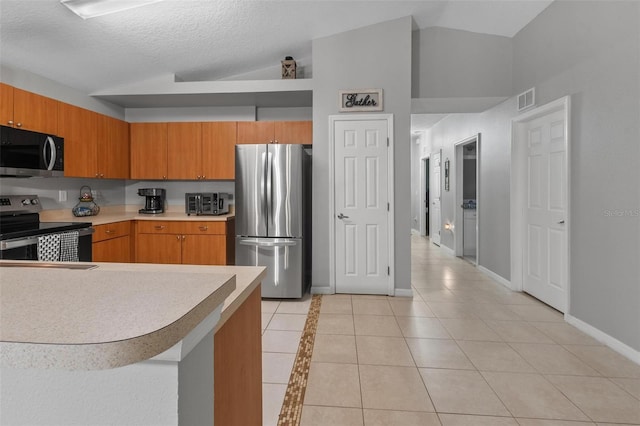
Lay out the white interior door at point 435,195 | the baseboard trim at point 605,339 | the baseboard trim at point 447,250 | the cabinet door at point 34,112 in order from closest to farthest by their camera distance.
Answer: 1. the baseboard trim at point 605,339
2. the cabinet door at point 34,112
3. the baseboard trim at point 447,250
4. the white interior door at point 435,195

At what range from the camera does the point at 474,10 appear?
3.70 m

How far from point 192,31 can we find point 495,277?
448cm

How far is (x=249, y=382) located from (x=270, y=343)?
144 centimetres

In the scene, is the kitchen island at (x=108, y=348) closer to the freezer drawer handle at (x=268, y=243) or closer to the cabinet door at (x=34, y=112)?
Result: the freezer drawer handle at (x=268, y=243)

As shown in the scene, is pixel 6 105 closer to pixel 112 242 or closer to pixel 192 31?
pixel 112 242

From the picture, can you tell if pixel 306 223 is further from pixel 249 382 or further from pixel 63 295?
pixel 63 295

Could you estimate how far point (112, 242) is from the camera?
3699 mm

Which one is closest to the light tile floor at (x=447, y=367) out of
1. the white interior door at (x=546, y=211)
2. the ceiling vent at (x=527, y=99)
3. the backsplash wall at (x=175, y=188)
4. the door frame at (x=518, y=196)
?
the white interior door at (x=546, y=211)

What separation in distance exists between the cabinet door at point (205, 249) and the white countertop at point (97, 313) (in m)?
3.17

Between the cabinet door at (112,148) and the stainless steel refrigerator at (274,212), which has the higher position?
the cabinet door at (112,148)

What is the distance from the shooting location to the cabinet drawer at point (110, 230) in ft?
11.4

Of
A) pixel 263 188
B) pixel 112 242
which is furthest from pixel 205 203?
pixel 112 242

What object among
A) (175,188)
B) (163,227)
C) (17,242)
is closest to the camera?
(17,242)

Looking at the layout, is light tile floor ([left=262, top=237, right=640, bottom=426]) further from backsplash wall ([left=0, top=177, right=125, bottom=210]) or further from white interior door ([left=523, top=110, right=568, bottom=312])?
backsplash wall ([left=0, top=177, right=125, bottom=210])
